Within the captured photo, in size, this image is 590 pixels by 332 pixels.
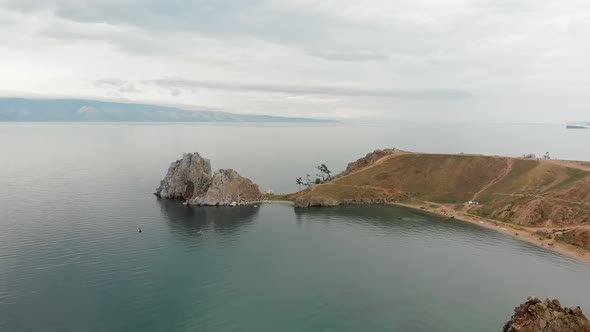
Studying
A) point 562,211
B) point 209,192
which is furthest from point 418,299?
point 209,192

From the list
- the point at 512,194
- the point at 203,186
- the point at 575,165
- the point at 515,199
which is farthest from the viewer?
the point at 203,186

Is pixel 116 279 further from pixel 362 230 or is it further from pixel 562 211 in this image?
pixel 562 211

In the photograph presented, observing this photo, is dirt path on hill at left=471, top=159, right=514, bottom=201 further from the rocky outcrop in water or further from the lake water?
the rocky outcrop in water

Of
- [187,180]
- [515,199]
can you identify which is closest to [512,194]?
[515,199]

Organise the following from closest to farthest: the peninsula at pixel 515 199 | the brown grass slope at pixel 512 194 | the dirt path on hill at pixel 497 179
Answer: the peninsula at pixel 515 199 < the brown grass slope at pixel 512 194 < the dirt path on hill at pixel 497 179

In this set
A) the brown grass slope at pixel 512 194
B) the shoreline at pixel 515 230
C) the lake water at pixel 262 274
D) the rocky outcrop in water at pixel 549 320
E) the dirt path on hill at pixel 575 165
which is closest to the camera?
the rocky outcrop in water at pixel 549 320

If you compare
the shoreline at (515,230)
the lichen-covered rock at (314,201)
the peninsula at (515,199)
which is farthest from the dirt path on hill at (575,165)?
the lichen-covered rock at (314,201)

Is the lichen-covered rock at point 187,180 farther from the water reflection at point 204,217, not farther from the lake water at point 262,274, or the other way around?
the lake water at point 262,274

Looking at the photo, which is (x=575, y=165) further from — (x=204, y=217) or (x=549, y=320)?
(x=204, y=217)
